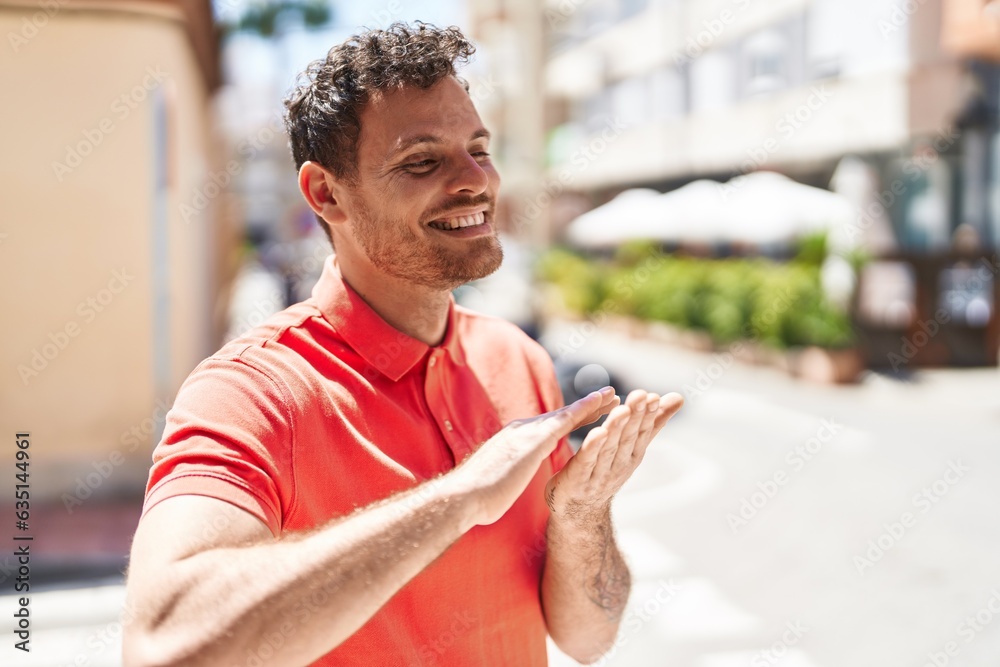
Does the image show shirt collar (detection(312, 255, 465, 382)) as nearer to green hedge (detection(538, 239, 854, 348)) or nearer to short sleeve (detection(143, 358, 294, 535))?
short sleeve (detection(143, 358, 294, 535))

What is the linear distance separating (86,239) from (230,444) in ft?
21.5

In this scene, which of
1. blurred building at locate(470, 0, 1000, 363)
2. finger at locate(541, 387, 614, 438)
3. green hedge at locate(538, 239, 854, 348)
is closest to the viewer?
finger at locate(541, 387, 614, 438)

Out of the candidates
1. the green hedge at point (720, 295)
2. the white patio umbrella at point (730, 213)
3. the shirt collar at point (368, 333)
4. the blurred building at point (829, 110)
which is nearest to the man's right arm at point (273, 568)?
the shirt collar at point (368, 333)

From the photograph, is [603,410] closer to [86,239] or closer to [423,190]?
[423,190]

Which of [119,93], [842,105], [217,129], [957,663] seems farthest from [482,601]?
[842,105]

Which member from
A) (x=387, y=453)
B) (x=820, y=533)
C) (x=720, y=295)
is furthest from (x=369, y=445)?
(x=720, y=295)

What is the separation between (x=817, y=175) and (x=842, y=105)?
3166 millimetres

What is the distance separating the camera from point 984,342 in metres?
13.4

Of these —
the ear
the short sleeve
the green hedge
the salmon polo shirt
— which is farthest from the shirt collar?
the green hedge

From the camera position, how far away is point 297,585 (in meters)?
1.09

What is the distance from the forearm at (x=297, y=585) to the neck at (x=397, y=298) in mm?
619

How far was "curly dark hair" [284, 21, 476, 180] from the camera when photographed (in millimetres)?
1629

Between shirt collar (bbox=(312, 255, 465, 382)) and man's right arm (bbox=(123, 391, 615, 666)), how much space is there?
460mm

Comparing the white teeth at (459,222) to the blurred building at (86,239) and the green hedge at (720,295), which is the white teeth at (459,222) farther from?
the green hedge at (720,295)
